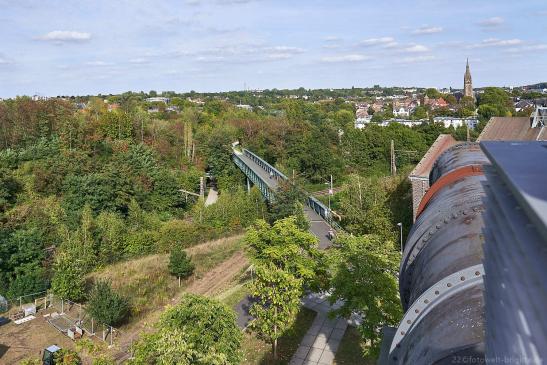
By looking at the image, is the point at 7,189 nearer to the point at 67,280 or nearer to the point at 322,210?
the point at 67,280

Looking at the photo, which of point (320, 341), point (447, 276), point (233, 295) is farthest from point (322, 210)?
point (447, 276)

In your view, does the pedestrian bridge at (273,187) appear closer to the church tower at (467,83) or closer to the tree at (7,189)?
the tree at (7,189)

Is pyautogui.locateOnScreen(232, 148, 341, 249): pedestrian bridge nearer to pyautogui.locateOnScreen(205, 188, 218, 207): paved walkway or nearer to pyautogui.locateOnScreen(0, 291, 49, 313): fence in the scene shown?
pyautogui.locateOnScreen(205, 188, 218, 207): paved walkway

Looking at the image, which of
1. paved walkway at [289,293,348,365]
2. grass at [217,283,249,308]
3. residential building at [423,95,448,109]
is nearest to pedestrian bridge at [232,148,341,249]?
grass at [217,283,249,308]

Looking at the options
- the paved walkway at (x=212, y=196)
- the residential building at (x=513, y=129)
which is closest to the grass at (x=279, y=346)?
the residential building at (x=513, y=129)

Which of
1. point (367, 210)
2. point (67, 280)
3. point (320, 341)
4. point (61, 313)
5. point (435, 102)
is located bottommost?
point (61, 313)

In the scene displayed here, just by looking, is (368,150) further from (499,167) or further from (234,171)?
(499,167)
